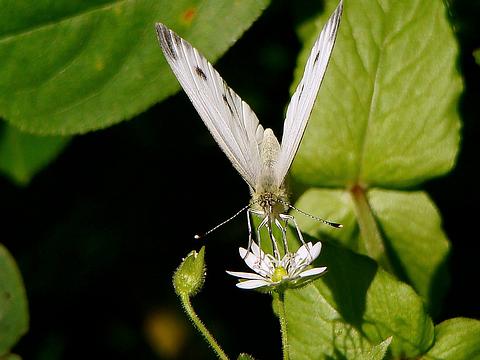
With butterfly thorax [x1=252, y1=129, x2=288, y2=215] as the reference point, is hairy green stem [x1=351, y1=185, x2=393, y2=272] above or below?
below

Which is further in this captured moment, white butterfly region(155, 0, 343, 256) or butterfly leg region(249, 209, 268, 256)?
butterfly leg region(249, 209, 268, 256)

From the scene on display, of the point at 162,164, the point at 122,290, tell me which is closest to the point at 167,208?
the point at 162,164

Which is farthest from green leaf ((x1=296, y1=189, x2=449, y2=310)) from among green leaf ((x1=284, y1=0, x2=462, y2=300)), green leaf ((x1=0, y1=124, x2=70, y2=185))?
green leaf ((x1=0, y1=124, x2=70, y2=185))

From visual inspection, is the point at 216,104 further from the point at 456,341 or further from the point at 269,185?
the point at 456,341

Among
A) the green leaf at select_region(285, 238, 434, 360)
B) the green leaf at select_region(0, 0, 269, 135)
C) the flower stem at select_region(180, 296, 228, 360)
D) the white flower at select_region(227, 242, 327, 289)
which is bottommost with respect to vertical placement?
the green leaf at select_region(285, 238, 434, 360)

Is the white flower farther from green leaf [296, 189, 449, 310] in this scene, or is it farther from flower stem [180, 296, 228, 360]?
green leaf [296, 189, 449, 310]

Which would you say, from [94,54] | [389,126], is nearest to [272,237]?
[389,126]

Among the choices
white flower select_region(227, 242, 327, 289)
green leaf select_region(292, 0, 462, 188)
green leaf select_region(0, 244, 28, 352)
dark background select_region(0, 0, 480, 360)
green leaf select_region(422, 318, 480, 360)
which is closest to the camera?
white flower select_region(227, 242, 327, 289)

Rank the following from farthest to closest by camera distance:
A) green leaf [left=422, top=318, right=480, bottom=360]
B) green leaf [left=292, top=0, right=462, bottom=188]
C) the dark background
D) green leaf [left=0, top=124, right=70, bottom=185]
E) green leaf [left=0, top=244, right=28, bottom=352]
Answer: the dark background, green leaf [left=0, top=124, right=70, bottom=185], green leaf [left=0, top=244, right=28, bottom=352], green leaf [left=292, top=0, right=462, bottom=188], green leaf [left=422, top=318, right=480, bottom=360]
